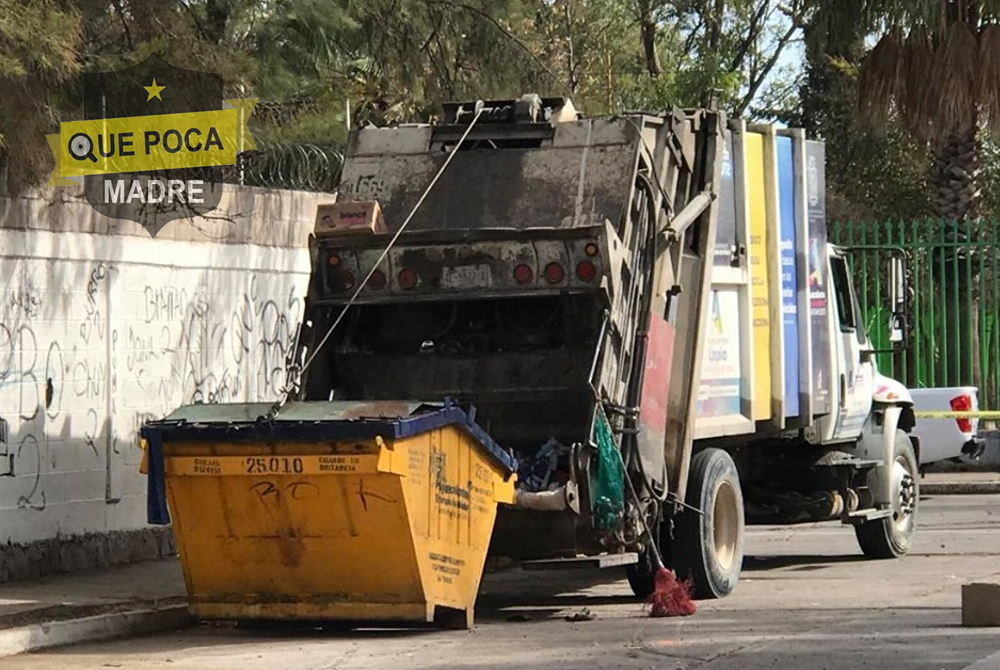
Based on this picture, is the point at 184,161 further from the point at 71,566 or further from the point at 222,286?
the point at 71,566

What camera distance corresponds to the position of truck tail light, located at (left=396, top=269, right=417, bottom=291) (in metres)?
11.4

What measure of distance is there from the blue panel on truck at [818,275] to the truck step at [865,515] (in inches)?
34.3

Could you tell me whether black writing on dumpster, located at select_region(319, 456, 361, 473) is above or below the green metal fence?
below

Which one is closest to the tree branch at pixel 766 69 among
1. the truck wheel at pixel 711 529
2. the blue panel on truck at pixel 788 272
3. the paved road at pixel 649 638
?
the blue panel on truck at pixel 788 272

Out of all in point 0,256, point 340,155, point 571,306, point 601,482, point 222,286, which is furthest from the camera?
point 340,155

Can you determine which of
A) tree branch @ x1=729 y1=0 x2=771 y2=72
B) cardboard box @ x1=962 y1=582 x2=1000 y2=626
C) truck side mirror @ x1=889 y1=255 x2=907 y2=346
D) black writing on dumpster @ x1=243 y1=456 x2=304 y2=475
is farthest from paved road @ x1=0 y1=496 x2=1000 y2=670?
tree branch @ x1=729 y1=0 x2=771 y2=72

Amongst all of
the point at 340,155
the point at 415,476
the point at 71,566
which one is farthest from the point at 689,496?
the point at 340,155

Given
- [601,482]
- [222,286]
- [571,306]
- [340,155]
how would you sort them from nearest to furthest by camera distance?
1. [601,482]
2. [571,306]
3. [222,286]
4. [340,155]

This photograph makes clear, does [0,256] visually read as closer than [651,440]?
No

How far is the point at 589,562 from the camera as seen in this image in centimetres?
1100

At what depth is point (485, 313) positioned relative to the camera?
38.8 ft

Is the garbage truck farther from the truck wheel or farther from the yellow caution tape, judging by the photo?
the yellow caution tape

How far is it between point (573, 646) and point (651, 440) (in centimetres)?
163

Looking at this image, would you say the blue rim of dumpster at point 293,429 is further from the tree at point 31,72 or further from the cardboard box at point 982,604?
the cardboard box at point 982,604
